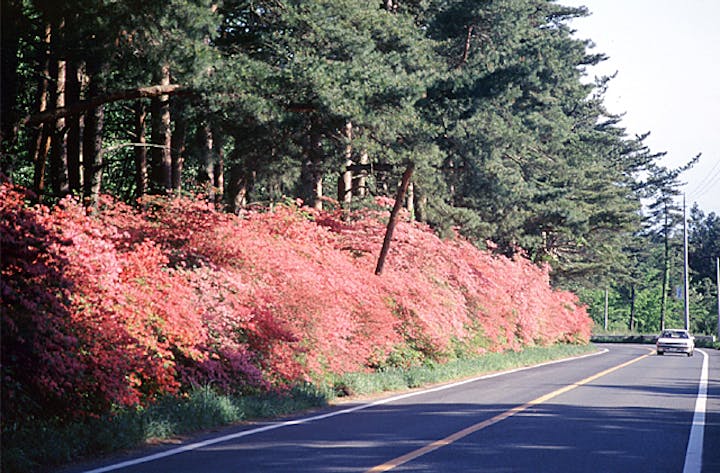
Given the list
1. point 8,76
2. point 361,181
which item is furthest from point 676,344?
point 8,76

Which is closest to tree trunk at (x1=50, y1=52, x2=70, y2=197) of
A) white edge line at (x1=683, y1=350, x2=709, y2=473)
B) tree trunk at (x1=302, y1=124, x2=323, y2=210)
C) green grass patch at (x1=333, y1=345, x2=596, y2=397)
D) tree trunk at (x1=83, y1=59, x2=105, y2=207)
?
tree trunk at (x1=83, y1=59, x2=105, y2=207)

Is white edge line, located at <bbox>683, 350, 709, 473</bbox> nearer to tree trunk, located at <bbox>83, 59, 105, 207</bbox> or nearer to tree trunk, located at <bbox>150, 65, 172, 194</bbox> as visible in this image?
tree trunk, located at <bbox>83, 59, 105, 207</bbox>

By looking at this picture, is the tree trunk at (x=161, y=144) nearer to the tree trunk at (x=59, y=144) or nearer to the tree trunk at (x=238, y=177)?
the tree trunk at (x=238, y=177)

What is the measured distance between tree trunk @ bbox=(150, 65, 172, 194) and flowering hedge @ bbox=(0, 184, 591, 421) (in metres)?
4.14

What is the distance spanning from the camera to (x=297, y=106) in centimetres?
2250

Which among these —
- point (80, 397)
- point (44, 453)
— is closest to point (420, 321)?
point (80, 397)

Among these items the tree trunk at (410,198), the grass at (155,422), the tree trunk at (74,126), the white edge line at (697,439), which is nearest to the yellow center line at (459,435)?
the white edge line at (697,439)

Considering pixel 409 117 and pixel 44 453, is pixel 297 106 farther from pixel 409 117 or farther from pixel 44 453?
pixel 44 453

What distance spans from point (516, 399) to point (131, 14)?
1158cm

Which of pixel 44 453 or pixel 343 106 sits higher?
pixel 343 106

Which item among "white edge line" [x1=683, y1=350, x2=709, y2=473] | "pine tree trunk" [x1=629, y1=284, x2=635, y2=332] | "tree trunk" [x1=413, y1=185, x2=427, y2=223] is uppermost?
"tree trunk" [x1=413, y1=185, x2=427, y2=223]

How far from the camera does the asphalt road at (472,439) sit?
9.83 m

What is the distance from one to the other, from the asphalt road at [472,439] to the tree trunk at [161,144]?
11.3 m

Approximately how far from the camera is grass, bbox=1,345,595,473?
1005 centimetres
